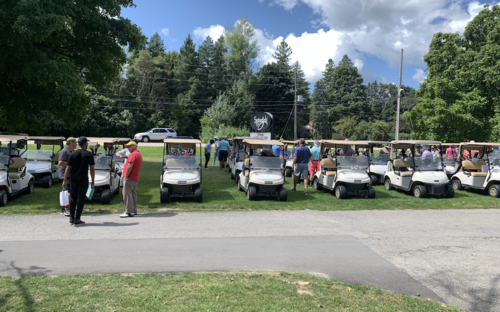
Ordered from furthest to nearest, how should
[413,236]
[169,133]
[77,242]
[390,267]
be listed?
→ 1. [169,133]
2. [413,236]
3. [77,242]
4. [390,267]

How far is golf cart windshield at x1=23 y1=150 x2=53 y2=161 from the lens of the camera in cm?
1272

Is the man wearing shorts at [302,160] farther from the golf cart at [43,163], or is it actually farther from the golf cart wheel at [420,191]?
the golf cart at [43,163]

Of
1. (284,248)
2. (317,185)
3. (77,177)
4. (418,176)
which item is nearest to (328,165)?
(317,185)

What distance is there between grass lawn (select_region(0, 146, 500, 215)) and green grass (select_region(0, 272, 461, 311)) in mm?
5051

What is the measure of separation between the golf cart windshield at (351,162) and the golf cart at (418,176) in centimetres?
159

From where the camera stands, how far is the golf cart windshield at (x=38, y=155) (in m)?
12.7

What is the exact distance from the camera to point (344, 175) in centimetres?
1157

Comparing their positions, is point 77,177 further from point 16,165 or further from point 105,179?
point 16,165

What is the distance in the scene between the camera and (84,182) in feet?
24.4

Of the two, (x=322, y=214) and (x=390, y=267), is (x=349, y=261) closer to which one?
(x=390, y=267)

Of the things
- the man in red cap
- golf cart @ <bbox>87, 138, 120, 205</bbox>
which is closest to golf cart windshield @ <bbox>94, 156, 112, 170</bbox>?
golf cart @ <bbox>87, 138, 120, 205</bbox>

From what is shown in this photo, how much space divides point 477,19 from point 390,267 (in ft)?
94.8


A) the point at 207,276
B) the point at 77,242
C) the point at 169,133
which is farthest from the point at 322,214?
the point at 169,133

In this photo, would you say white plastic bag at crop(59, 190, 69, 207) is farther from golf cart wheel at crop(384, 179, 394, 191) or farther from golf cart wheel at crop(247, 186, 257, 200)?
golf cart wheel at crop(384, 179, 394, 191)
